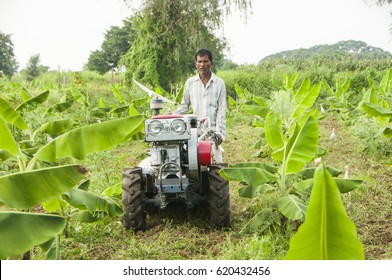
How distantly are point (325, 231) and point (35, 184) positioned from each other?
1143 millimetres

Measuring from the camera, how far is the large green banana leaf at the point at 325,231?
3.36 ft

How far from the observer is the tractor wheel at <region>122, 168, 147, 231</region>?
315 centimetres

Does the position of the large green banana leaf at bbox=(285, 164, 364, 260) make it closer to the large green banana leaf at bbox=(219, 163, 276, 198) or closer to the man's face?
the large green banana leaf at bbox=(219, 163, 276, 198)

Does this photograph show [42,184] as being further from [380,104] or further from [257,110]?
[380,104]

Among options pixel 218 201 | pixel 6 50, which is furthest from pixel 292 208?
pixel 6 50

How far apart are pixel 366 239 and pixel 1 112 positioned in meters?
2.74

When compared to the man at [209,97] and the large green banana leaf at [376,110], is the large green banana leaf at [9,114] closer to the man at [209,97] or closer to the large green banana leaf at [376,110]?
the man at [209,97]

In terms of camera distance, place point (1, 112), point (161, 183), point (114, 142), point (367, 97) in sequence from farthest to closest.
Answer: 1. point (367, 97)
2. point (161, 183)
3. point (1, 112)
4. point (114, 142)

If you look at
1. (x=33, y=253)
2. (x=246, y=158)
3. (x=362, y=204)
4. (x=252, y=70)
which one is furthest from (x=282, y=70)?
(x=33, y=253)

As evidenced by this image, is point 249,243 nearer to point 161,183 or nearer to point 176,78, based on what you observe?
point 161,183

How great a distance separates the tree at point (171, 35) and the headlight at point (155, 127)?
442 inches

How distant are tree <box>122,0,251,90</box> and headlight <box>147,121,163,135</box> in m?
11.2

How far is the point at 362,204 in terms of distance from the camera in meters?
3.71
